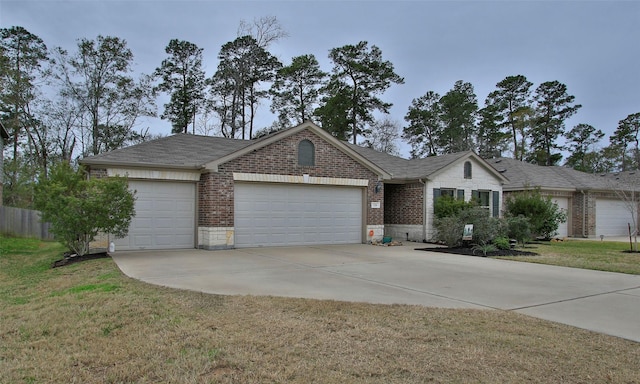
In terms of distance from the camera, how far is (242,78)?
32344mm

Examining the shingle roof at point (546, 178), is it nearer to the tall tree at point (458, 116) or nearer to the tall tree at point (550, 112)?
the tall tree at point (458, 116)

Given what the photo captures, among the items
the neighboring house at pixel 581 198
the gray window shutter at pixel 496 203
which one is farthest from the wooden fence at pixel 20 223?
the neighboring house at pixel 581 198

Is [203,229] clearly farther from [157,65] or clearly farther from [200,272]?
[157,65]

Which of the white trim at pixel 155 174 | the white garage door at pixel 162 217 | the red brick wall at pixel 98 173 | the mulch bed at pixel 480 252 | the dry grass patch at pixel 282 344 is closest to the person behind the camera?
the dry grass patch at pixel 282 344

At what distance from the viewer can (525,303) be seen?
679 cm

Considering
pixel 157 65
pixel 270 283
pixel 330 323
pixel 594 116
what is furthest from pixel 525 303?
pixel 594 116

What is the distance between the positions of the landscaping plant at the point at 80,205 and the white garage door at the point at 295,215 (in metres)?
3.91

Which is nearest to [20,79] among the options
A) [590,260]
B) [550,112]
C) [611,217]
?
[590,260]

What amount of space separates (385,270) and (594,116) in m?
46.3

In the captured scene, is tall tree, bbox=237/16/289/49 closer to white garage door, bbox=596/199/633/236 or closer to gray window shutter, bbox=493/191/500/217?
gray window shutter, bbox=493/191/500/217

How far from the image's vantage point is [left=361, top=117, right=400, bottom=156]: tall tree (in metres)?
40.4

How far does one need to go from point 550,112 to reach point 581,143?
7199 mm

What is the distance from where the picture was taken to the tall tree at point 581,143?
154ft

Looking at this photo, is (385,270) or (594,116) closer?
(385,270)
